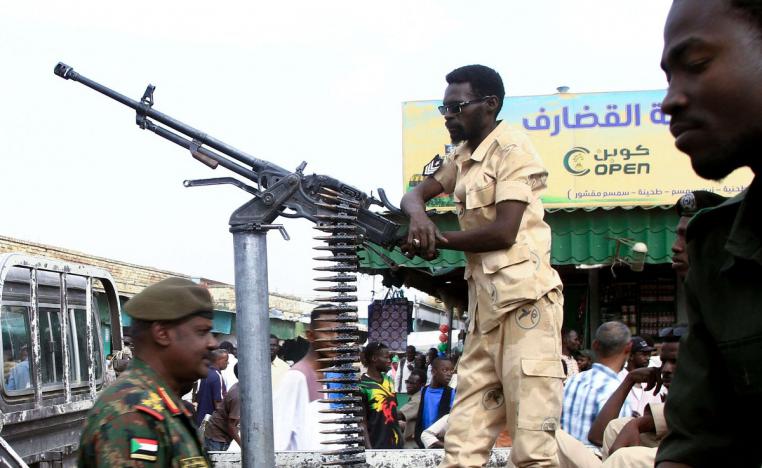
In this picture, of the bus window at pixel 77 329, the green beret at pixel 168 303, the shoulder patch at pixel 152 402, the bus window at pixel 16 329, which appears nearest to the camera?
the shoulder patch at pixel 152 402

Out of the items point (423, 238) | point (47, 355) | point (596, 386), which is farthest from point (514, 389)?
point (47, 355)

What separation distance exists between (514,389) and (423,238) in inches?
28.1

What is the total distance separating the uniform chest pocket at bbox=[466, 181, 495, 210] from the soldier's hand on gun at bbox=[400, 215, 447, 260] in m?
0.26

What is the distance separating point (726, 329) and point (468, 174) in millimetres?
2570

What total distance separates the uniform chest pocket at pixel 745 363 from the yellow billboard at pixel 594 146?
34.9ft

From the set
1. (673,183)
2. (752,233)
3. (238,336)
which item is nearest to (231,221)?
(238,336)

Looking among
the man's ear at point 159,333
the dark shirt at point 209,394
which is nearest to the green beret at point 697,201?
the man's ear at point 159,333

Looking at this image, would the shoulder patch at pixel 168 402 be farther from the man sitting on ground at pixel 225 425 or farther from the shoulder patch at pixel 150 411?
the man sitting on ground at pixel 225 425

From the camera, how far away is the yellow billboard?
40.0 ft

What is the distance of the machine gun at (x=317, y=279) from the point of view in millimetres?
3859

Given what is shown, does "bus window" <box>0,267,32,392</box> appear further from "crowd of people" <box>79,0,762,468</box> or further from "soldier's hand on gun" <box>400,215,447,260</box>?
"soldier's hand on gun" <box>400,215,447,260</box>

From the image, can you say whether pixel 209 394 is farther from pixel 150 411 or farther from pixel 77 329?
pixel 150 411

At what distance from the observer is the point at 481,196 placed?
3.90m

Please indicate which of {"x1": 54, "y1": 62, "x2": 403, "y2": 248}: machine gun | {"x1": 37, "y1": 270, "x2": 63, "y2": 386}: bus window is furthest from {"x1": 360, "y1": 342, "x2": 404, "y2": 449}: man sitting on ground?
{"x1": 54, "y1": 62, "x2": 403, "y2": 248}: machine gun
